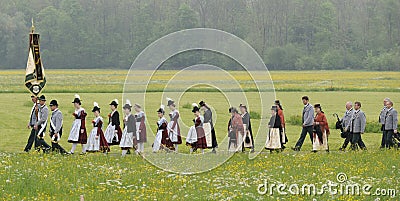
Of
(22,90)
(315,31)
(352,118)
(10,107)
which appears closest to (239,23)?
(315,31)

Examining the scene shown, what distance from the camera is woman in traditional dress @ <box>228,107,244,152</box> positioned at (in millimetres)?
21125

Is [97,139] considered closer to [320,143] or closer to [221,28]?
[320,143]

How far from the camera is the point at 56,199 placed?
13.3m

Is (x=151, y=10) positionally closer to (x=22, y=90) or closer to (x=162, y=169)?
(x=22, y=90)

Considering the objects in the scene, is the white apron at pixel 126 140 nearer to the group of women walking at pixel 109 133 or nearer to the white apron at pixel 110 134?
the group of women walking at pixel 109 133

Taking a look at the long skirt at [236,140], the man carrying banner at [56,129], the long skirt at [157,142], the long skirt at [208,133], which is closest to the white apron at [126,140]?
the long skirt at [157,142]

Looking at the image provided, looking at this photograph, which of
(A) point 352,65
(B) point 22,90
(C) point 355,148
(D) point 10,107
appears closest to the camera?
(C) point 355,148

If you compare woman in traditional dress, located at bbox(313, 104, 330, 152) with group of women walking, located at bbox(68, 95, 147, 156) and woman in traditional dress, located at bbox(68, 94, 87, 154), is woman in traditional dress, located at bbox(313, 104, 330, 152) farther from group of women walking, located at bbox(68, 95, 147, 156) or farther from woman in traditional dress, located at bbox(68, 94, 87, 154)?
woman in traditional dress, located at bbox(68, 94, 87, 154)

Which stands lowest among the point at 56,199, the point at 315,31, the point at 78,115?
the point at 56,199

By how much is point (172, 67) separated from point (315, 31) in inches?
1513

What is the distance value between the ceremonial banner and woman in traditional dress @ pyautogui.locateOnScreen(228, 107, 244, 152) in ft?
19.0

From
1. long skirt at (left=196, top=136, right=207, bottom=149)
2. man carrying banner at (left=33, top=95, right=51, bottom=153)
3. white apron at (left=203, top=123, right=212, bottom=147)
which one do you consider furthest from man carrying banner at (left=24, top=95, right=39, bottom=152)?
white apron at (left=203, top=123, right=212, bottom=147)

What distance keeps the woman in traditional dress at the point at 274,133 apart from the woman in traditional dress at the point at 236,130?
0.88 metres

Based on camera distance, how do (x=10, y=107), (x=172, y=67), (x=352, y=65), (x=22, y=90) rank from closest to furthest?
(x=10, y=107) < (x=22, y=90) < (x=172, y=67) < (x=352, y=65)
